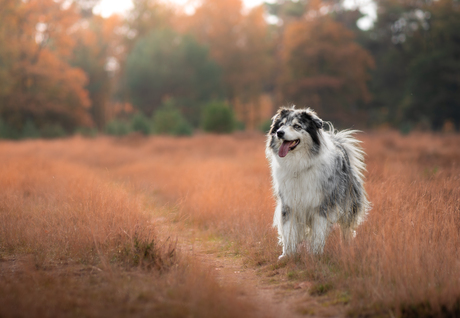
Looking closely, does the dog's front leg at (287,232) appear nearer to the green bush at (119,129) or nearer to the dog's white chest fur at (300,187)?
the dog's white chest fur at (300,187)

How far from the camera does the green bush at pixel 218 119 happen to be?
2311cm

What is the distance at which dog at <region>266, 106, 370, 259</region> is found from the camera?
502cm

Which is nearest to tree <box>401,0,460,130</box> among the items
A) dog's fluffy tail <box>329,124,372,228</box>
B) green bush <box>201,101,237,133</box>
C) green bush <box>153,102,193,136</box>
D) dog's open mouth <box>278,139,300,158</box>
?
green bush <box>201,101,237,133</box>

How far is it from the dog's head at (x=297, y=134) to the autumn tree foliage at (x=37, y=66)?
27.6 m

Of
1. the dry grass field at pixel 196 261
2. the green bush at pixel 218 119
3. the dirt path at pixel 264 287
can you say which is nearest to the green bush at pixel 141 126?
the green bush at pixel 218 119

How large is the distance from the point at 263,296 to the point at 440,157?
37.2 feet

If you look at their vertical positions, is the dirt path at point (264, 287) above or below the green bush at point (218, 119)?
below

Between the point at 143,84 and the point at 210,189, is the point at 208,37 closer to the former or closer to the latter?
the point at 143,84

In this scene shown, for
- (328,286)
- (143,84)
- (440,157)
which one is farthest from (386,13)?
(328,286)

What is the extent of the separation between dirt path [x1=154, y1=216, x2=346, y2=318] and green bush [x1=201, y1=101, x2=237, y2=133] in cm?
1712

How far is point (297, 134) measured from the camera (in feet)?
16.6

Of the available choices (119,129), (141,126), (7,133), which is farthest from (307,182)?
(7,133)

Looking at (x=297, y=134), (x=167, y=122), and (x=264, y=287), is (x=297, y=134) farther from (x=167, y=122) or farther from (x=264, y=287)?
(x=167, y=122)

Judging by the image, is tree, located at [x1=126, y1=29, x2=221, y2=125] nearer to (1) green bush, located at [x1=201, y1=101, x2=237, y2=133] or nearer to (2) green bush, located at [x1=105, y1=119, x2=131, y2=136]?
(2) green bush, located at [x1=105, y1=119, x2=131, y2=136]
